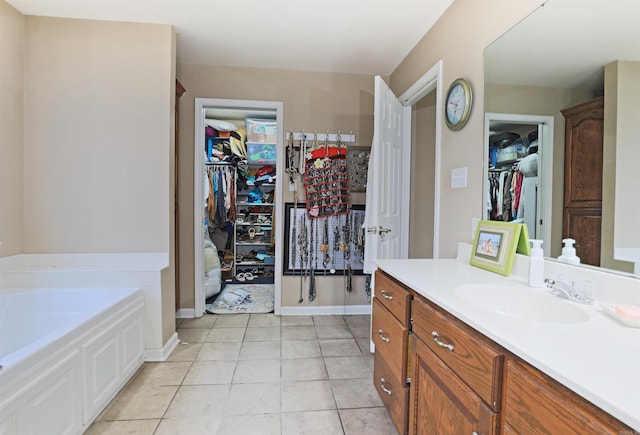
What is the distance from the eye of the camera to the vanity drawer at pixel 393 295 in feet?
4.43

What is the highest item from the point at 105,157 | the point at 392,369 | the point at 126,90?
the point at 126,90

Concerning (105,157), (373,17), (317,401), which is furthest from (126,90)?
(317,401)

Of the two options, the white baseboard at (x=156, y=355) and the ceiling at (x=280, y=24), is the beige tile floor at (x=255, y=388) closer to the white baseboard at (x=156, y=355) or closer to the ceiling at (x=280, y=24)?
the white baseboard at (x=156, y=355)

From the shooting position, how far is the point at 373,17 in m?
2.25

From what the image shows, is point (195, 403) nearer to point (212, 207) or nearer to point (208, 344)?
point (208, 344)

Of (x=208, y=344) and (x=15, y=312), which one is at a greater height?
(x=15, y=312)

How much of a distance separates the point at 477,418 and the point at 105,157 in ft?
9.10

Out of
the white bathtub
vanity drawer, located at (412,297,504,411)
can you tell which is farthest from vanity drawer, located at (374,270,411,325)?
the white bathtub

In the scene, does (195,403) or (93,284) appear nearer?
(195,403)

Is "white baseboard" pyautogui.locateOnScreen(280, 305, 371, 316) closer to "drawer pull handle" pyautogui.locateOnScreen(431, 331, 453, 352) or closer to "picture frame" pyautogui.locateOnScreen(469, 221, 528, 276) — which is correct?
"picture frame" pyautogui.locateOnScreen(469, 221, 528, 276)

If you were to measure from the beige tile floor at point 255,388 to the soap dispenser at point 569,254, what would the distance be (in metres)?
1.20

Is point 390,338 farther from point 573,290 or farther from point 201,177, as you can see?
point 201,177

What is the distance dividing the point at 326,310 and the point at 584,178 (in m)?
2.63

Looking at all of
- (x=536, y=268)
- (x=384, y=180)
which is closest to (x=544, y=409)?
(x=536, y=268)
